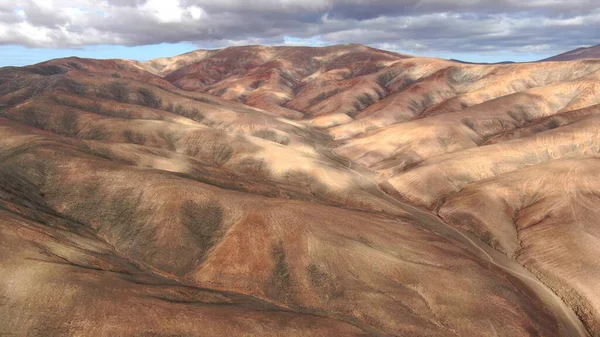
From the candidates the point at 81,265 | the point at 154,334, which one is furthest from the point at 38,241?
the point at 154,334

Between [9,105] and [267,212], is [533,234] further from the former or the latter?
[9,105]

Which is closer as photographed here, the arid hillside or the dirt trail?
the arid hillside

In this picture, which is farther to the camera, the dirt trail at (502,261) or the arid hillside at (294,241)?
the dirt trail at (502,261)

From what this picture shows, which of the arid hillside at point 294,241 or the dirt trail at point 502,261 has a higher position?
the arid hillside at point 294,241

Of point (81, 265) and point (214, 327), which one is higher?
point (81, 265)

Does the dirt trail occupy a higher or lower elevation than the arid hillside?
lower

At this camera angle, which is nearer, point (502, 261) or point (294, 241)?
point (294, 241)

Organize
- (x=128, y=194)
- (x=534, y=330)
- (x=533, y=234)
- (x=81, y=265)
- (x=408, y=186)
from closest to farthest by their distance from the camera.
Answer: (x=81, y=265)
(x=534, y=330)
(x=128, y=194)
(x=533, y=234)
(x=408, y=186)

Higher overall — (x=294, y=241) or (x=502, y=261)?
(x=294, y=241)
